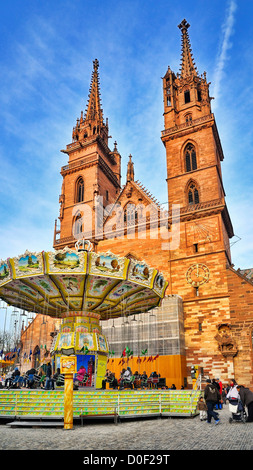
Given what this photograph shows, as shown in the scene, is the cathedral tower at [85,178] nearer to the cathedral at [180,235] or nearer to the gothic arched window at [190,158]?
the cathedral at [180,235]

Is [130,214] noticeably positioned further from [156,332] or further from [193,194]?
[156,332]

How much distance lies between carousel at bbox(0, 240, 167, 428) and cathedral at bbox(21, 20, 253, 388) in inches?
161

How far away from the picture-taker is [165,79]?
124 feet

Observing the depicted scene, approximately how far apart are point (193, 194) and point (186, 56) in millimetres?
18629

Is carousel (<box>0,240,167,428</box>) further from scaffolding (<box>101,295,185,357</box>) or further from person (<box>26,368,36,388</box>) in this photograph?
scaffolding (<box>101,295,185,357</box>)

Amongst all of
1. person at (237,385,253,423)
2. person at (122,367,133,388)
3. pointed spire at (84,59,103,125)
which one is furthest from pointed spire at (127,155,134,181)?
person at (237,385,253,423)

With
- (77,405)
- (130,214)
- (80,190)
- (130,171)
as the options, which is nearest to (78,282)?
(77,405)

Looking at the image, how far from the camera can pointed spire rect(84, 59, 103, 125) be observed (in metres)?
44.3

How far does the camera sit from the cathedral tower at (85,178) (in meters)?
36.0

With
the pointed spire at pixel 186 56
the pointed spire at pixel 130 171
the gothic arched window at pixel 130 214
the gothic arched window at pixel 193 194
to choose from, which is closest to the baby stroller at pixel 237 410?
the gothic arched window at pixel 193 194

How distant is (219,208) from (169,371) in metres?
12.6

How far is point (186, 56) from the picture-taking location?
39.7 m
